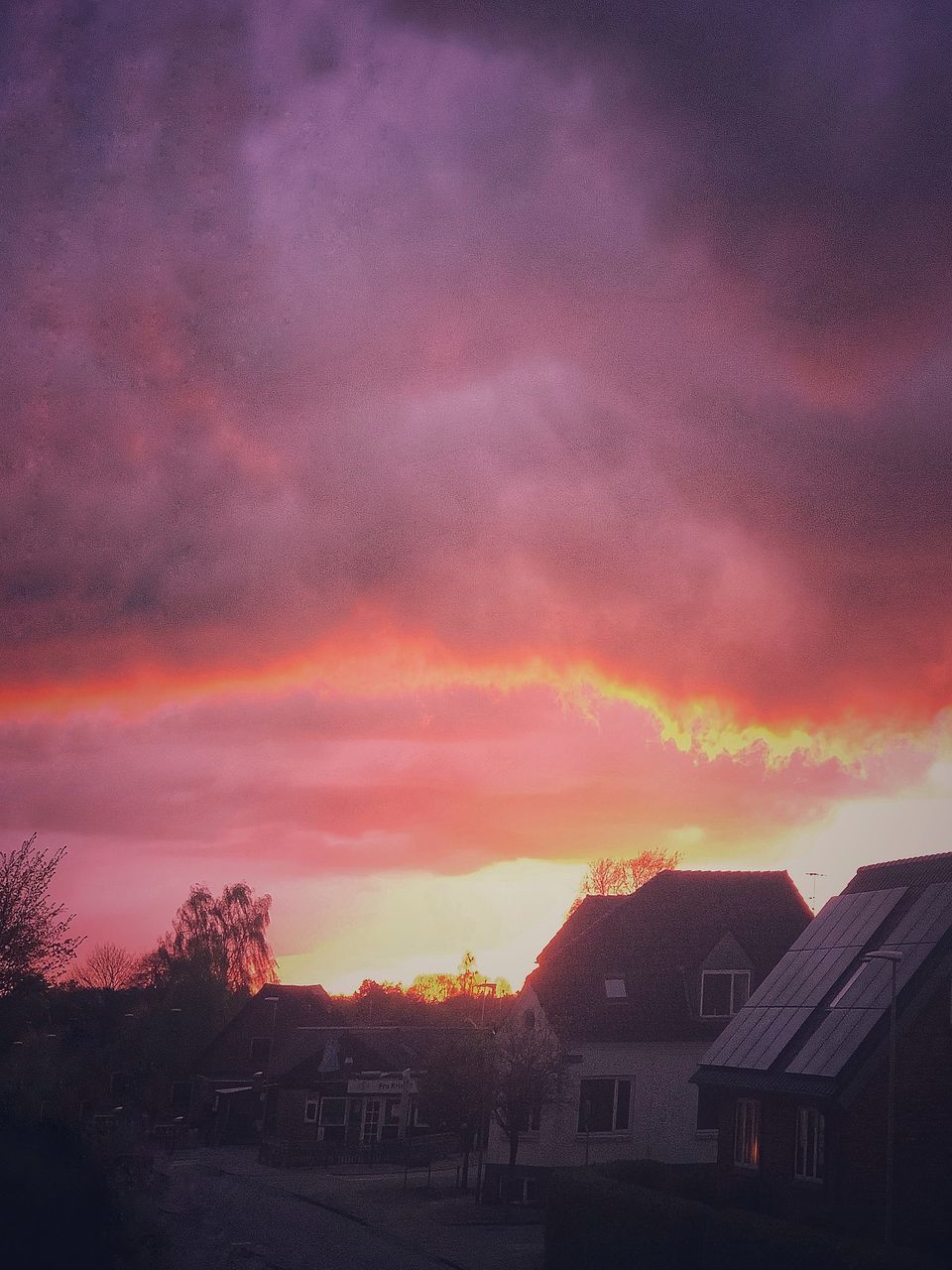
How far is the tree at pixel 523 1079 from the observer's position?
40.8 metres

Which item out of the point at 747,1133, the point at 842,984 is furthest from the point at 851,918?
the point at 747,1133

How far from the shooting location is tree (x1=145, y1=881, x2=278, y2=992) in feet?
341

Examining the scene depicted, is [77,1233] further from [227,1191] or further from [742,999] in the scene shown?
[742,999]

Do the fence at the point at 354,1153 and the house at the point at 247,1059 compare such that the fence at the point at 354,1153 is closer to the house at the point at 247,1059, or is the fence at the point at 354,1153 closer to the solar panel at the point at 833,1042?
the house at the point at 247,1059

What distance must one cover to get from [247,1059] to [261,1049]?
1.19m

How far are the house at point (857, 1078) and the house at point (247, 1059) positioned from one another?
4950 cm

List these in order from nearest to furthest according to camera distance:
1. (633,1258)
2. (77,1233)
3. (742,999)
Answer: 1. (77,1233)
2. (633,1258)
3. (742,999)

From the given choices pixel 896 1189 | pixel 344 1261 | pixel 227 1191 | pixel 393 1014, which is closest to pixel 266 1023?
pixel 393 1014

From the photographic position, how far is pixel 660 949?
49906 mm

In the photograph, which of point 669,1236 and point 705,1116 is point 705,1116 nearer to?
point 705,1116

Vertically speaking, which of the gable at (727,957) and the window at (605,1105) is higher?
the gable at (727,957)

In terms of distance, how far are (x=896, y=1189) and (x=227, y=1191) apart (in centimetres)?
2961

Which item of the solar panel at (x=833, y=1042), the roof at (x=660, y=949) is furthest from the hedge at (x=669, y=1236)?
the roof at (x=660, y=949)

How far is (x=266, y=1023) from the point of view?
81.5m
